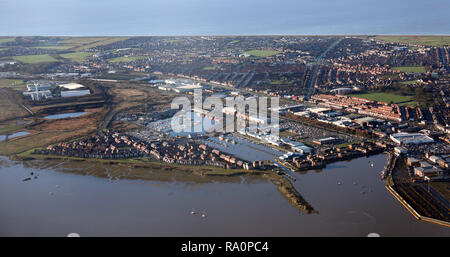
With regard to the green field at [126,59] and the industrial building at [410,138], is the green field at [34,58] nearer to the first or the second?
the green field at [126,59]

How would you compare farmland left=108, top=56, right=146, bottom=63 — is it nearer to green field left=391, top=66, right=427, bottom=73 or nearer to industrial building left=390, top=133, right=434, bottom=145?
green field left=391, top=66, right=427, bottom=73

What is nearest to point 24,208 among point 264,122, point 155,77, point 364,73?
point 264,122

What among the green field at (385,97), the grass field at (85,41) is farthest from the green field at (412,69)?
the grass field at (85,41)

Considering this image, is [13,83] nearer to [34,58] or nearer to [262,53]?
[34,58]

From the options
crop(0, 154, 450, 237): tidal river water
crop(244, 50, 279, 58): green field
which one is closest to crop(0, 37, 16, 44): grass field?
crop(244, 50, 279, 58): green field

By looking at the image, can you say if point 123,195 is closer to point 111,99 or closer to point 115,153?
point 115,153

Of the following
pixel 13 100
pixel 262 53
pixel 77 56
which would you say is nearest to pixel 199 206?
pixel 13 100
